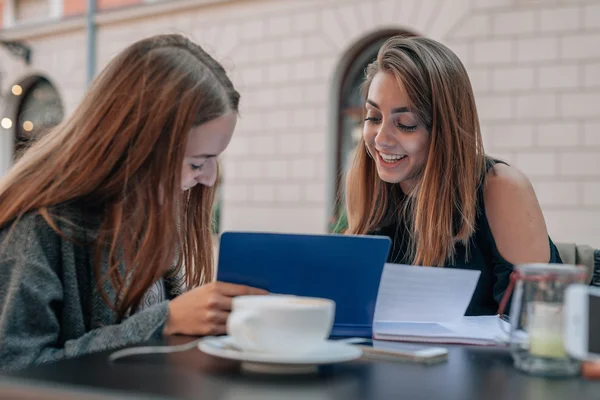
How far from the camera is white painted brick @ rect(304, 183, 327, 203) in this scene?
6613 millimetres

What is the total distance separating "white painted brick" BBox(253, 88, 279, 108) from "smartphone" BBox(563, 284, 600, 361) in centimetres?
622

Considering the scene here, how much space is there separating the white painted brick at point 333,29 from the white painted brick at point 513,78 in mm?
1442

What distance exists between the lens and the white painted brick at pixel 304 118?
6.71m

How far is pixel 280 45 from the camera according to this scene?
6.95 metres

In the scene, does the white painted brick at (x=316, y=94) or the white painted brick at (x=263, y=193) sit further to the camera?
the white painted brick at (x=263, y=193)

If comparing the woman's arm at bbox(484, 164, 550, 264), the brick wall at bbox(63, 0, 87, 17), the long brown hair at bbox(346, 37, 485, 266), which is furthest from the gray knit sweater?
the brick wall at bbox(63, 0, 87, 17)

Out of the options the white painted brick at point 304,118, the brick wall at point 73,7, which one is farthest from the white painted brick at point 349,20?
the brick wall at point 73,7

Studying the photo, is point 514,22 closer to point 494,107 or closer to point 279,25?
point 494,107

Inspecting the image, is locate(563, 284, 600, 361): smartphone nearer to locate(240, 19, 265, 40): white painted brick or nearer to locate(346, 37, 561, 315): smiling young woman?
locate(346, 37, 561, 315): smiling young woman

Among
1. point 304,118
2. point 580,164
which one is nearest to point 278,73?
point 304,118

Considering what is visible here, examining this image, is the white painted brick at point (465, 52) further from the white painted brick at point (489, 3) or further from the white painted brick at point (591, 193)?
the white painted brick at point (591, 193)

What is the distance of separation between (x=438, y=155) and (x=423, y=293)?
789 mm

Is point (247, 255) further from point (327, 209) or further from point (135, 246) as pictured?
point (327, 209)

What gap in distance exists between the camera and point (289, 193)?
6840 millimetres
